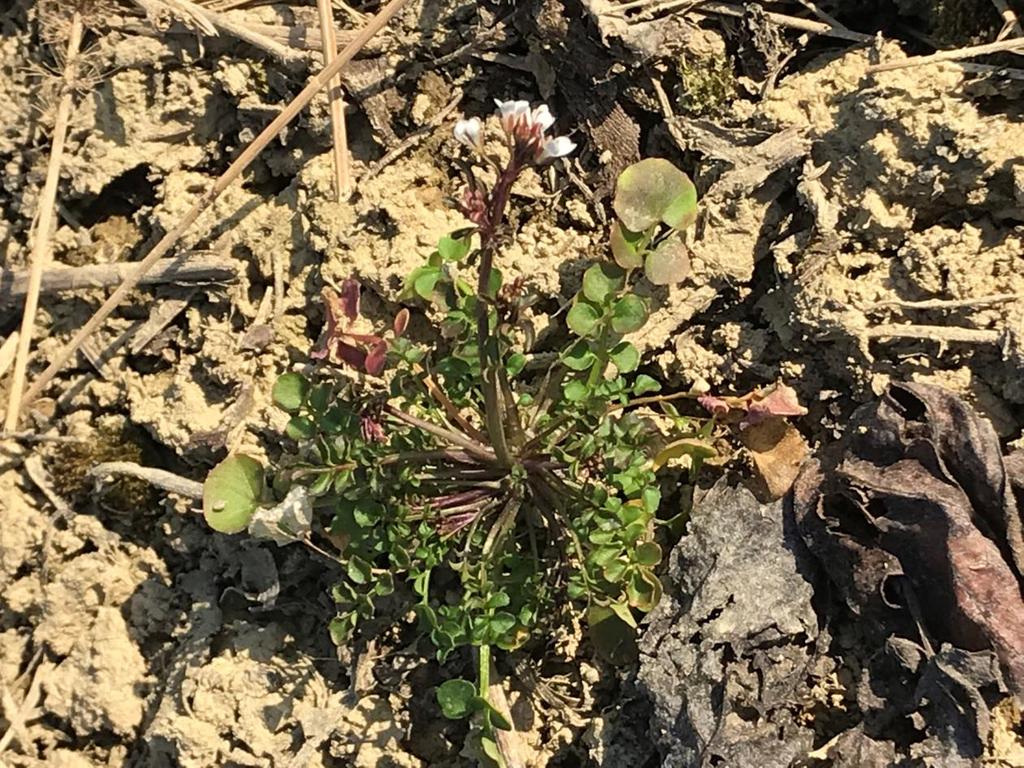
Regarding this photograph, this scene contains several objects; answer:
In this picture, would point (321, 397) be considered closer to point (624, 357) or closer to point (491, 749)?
point (624, 357)

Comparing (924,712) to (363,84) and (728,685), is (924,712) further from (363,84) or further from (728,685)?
(363,84)

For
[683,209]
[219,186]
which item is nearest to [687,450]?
[683,209]

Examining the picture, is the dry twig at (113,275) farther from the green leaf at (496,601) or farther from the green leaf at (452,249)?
the green leaf at (496,601)

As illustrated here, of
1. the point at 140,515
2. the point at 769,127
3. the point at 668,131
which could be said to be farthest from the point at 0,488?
the point at 769,127

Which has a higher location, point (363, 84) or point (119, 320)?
point (363, 84)

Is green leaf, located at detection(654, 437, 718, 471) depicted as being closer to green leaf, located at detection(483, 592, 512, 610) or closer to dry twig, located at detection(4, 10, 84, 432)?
green leaf, located at detection(483, 592, 512, 610)
